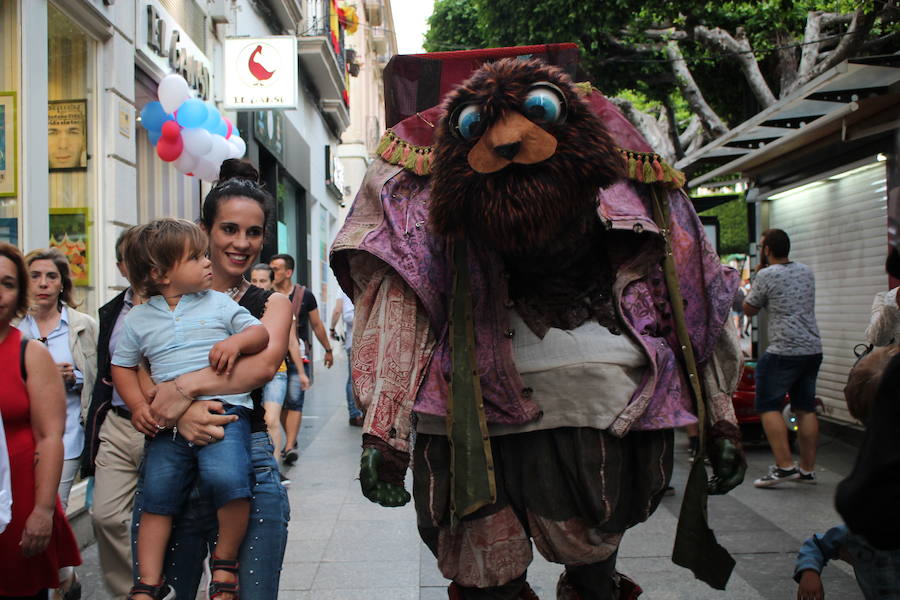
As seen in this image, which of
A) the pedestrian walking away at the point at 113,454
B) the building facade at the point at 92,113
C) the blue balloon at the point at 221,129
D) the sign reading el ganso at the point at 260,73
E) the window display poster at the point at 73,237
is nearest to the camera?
the pedestrian walking away at the point at 113,454

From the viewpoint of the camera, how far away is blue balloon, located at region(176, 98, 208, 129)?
6555mm

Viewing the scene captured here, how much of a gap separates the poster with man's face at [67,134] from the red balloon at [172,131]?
0.70m

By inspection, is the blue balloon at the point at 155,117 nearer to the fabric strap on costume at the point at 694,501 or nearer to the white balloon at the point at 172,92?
the white balloon at the point at 172,92

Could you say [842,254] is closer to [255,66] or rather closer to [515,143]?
[255,66]

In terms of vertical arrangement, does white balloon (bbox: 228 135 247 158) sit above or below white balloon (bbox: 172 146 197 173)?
above

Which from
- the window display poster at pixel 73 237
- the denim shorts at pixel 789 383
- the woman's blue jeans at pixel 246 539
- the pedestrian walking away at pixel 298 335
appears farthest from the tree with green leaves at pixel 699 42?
the woman's blue jeans at pixel 246 539

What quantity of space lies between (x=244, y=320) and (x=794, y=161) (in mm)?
8458

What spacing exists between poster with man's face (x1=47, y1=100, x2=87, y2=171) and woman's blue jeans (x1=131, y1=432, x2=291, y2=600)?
4378mm

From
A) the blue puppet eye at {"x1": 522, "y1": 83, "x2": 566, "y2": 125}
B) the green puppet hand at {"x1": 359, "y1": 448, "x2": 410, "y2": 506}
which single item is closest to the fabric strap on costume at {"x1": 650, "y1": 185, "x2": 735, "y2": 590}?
the blue puppet eye at {"x1": 522, "y1": 83, "x2": 566, "y2": 125}

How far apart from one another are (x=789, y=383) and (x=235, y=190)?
5009 mm

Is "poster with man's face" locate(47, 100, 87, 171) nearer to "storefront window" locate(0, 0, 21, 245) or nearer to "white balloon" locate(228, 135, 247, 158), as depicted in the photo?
"storefront window" locate(0, 0, 21, 245)

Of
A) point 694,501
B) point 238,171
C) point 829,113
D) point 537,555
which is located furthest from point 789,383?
point 238,171

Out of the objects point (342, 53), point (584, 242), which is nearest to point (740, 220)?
point (342, 53)

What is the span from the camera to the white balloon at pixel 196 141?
6.54m
